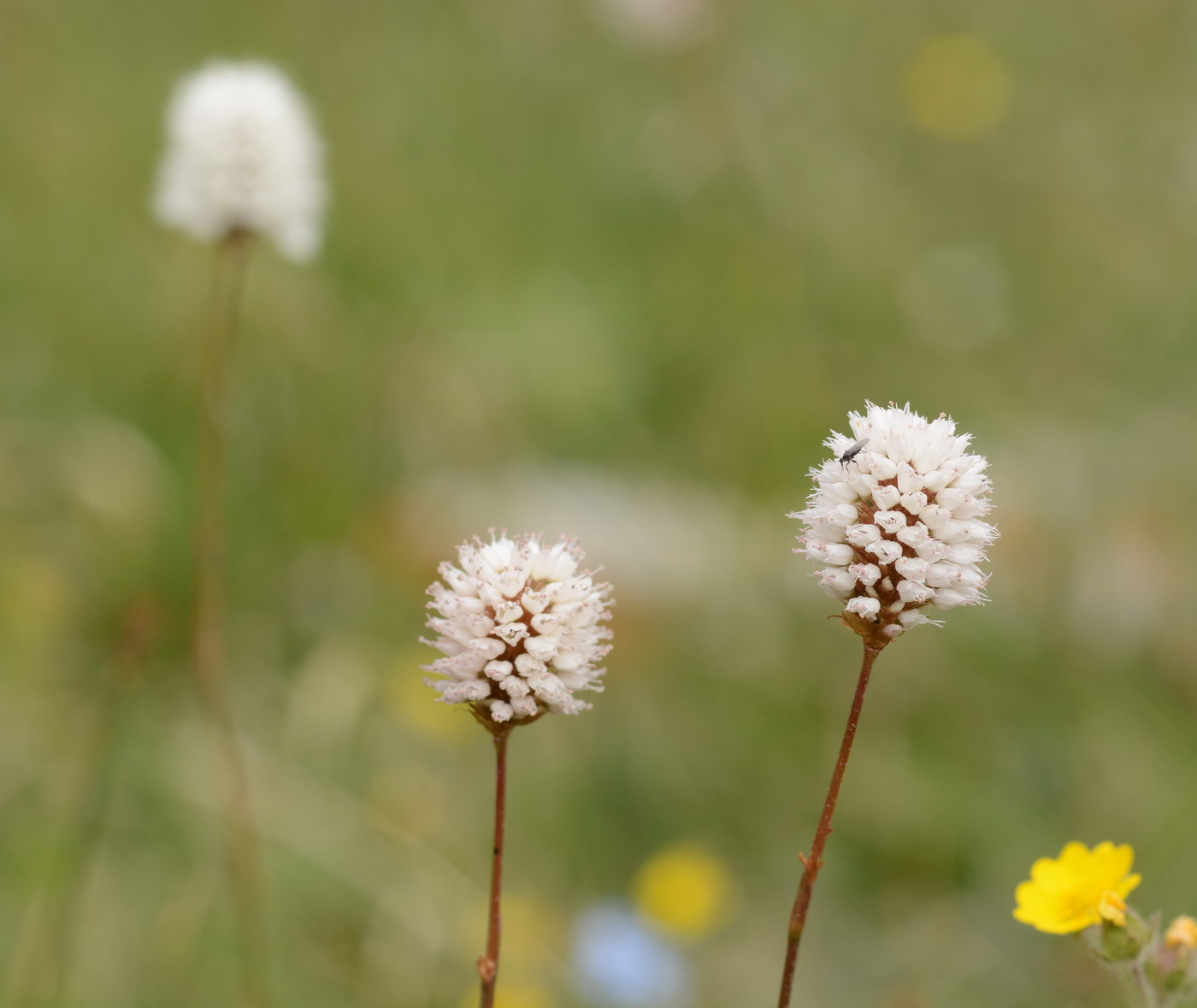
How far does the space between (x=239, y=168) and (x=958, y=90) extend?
4146 millimetres

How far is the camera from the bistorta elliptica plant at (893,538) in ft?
2.85

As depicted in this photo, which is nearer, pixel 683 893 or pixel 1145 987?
pixel 1145 987

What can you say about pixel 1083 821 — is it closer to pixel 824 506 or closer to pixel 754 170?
pixel 824 506

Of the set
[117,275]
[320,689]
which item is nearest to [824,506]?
[320,689]

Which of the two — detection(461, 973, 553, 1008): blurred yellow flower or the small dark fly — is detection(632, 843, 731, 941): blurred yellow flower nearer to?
detection(461, 973, 553, 1008): blurred yellow flower

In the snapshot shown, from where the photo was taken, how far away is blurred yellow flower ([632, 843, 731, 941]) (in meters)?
2.49

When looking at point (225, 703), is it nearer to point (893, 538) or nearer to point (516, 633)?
point (516, 633)

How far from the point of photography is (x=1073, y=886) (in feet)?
3.76

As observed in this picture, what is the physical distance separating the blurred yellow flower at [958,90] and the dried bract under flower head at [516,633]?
469 cm

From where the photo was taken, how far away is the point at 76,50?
4543 millimetres

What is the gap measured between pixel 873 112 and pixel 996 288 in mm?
1158

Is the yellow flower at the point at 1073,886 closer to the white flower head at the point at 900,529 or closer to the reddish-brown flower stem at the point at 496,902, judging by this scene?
the white flower head at the point at 900,529

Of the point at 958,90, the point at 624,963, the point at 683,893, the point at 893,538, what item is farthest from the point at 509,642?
the point at 958,90

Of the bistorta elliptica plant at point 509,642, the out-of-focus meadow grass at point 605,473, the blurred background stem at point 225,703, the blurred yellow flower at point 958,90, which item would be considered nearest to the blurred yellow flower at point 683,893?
the out-of-focus meadow grass at point 605,473
